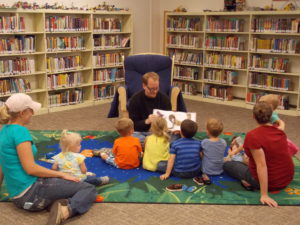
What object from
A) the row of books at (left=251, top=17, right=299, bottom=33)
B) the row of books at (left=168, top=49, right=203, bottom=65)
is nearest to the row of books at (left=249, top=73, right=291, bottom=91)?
the row of books at (left=251, top=17, right=299, bottom=33)

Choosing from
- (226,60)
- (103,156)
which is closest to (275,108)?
(103,156)

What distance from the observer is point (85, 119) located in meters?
5.97

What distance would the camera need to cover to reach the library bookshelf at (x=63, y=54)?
5977mm

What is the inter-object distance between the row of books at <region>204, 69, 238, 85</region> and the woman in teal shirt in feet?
15.8

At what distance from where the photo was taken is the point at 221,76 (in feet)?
24.0

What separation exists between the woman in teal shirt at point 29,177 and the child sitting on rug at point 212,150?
1.14m

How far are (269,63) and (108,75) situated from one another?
2999mm

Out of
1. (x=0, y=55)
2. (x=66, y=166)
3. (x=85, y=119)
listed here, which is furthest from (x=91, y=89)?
(x=66, y=166)

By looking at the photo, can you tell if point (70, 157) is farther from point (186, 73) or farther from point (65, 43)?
point (186, 73)

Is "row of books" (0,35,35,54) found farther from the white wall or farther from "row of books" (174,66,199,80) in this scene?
"row of books" (174,66,199,80)

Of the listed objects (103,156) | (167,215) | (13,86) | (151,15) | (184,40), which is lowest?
(167,215)

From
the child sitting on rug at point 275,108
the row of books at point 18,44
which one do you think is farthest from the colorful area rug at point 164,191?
the row of books at point 18,44

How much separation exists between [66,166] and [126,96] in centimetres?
207

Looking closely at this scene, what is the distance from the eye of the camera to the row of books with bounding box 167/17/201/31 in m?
7.49
